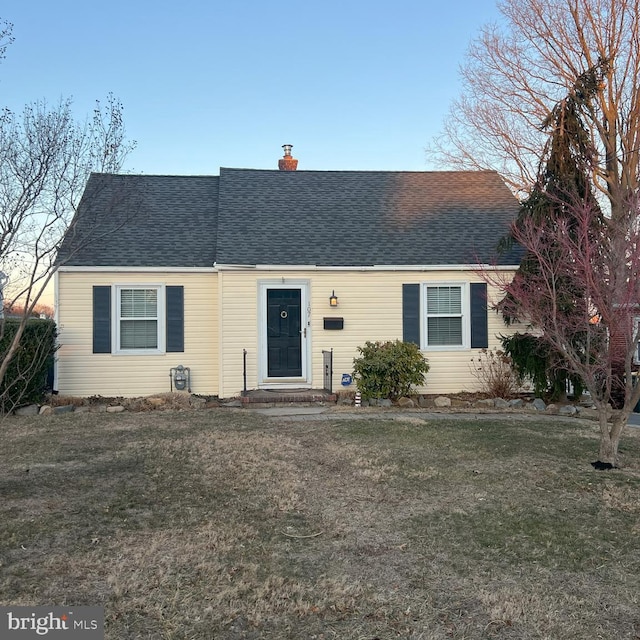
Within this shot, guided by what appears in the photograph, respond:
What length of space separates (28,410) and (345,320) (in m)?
5.92

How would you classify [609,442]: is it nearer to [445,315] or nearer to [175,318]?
[445,315]

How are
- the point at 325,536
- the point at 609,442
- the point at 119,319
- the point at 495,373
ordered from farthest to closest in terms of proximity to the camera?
the point at 495,373
the point at 119,319
the point at 609,442
the point at 325,536

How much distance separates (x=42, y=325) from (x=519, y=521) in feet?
28.5

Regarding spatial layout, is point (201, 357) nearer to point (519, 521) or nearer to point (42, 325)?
point (42, 325)

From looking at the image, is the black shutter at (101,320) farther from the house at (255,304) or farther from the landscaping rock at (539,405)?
the landscaping rock at (539,405)

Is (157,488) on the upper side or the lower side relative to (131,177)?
lower

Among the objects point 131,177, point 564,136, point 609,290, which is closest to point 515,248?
point 564,136

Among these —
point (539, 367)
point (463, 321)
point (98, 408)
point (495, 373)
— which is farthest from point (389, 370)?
point (98, 408)

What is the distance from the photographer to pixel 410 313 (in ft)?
38.8

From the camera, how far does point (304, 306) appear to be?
11.7m

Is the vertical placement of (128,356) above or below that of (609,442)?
above


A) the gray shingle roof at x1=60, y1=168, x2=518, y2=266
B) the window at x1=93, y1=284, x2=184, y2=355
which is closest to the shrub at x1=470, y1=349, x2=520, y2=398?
the gray shingle roof at x1=60, y1=168, x2=518, y2=266

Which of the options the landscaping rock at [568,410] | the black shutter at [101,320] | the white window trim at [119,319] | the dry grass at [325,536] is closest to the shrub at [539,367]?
the landscaping rock at [568,410]

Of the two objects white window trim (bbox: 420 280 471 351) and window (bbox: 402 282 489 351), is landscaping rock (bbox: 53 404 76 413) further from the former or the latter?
white window trim (bbox: 420 280 471 351)
